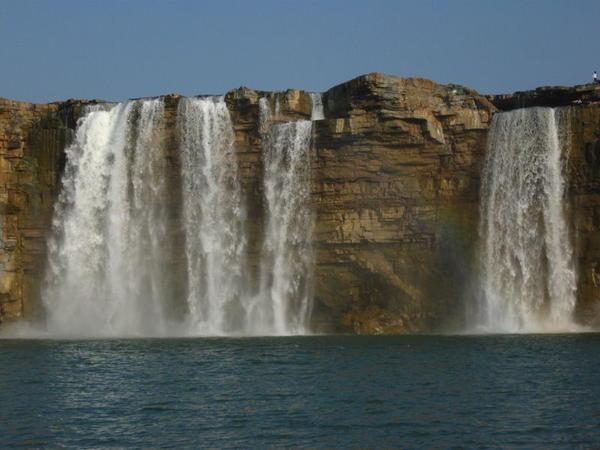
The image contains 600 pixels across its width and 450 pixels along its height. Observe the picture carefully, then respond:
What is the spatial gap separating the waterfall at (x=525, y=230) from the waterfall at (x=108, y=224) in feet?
60.4

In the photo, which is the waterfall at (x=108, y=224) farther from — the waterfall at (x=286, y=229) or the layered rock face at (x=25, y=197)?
the waterfall at (x=286, y=229)

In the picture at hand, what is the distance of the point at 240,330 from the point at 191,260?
4794mm

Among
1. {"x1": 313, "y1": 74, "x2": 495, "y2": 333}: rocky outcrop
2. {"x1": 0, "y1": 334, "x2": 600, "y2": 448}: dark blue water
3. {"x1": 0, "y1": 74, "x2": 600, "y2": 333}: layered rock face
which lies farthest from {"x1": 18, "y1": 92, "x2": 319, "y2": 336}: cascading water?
{"x1": 0, "y1": 334, "x2": 600, "y2": 448}: dark blue water

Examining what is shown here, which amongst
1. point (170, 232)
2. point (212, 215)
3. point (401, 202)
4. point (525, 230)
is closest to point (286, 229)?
point (212, 215)

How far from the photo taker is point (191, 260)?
176 ft

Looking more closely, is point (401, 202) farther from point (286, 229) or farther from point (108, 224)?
point (108, 224)

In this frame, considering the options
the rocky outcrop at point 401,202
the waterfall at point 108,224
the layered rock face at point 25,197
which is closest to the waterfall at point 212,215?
the waterfall at point 108,224

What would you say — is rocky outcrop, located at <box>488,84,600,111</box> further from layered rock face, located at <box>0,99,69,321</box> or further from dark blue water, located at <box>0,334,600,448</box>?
layered rock face, located at <box>0,99,69,321</box>

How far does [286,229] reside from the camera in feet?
173

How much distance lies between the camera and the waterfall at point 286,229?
5241cm

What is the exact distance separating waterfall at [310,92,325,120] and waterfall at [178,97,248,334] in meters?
4.76

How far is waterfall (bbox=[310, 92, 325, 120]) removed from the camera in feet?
178

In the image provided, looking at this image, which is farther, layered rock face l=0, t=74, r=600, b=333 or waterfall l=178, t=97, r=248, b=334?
waterfall l=178, t=97, r=248, b=334

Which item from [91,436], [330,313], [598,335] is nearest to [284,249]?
[330,313]
